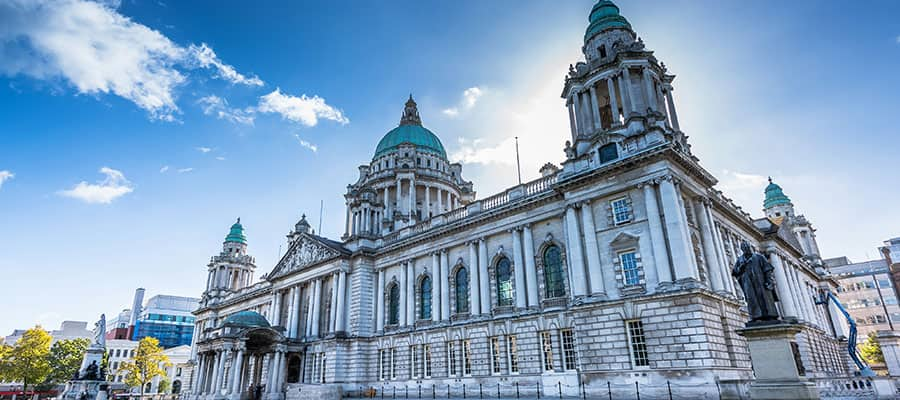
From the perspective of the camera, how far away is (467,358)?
3234 cm

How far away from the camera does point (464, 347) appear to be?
107 feet

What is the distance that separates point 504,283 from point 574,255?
21.8 ft

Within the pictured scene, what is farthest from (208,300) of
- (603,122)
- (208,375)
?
(603,122)

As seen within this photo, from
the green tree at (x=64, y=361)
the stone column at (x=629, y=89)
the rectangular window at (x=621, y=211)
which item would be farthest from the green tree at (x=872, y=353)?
the green tree at (x=64, y=361)

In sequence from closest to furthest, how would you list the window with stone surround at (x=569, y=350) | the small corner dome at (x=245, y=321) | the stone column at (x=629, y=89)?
the window with stone surround at (x=569, y=350)
the stone column at (x=629, y=89)
the small corner dome at (x=245, y=321)

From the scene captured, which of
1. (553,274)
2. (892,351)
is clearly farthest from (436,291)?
(892,351)

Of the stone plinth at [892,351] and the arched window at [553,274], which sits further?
the stone plinth at [892,351]

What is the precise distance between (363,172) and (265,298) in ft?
61.3

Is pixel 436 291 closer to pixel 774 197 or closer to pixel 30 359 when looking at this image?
pixel 774 197

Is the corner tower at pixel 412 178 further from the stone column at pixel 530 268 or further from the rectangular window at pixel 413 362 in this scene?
the stone column at pixel 530 268

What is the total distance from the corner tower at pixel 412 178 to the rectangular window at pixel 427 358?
16273 mm

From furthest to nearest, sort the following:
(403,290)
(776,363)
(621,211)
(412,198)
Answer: (412,198) → (403,290) → (621,211) → (776,363)

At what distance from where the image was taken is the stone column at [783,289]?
3538cm

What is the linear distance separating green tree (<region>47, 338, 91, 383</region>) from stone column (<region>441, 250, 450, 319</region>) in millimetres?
57512
